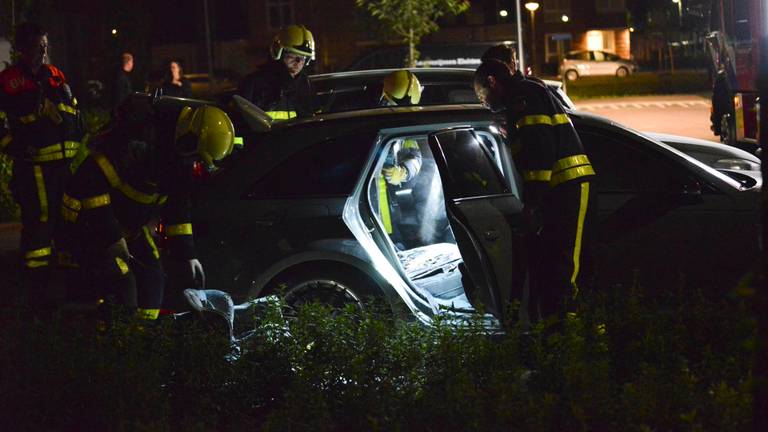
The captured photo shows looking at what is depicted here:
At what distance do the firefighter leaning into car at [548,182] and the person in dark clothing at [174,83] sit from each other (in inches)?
342

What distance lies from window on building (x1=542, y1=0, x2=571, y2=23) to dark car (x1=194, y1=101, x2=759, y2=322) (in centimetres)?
5716

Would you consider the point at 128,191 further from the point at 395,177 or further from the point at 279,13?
the point at 279,13

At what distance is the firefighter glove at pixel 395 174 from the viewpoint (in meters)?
7.90

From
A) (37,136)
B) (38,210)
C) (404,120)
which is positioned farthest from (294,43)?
(404,120)

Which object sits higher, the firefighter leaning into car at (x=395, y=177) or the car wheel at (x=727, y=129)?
the firefighter leaning into car at (x=395, y=177)

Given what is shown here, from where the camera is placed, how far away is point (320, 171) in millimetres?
6617

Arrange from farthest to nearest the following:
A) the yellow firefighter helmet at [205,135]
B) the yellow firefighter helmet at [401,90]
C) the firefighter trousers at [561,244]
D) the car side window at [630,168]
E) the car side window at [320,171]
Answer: the yellow firefighter helmet at [401,90]
the car side window at [630,168]
the car side window at [320,171]
the firefighter trousers at [561,244]
the yellow firefighter helmet at [205,135]

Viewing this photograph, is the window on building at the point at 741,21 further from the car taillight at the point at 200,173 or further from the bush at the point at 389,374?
the bush at the point at 389,374

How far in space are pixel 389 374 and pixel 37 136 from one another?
4.00m

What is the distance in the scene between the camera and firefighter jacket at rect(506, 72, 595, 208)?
6.00 m

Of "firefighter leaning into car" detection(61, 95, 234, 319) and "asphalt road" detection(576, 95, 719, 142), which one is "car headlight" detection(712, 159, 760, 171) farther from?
"asphalt road" detection(576, 95, 719, 142)

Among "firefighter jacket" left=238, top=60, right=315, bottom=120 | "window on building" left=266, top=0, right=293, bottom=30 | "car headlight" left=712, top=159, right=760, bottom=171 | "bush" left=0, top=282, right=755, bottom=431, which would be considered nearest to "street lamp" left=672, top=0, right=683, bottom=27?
"car headlight" left=712, top=159, right=760, bottom=171

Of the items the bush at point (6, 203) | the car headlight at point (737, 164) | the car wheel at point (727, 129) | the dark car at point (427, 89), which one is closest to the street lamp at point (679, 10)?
the car wheel at point (727, 129)

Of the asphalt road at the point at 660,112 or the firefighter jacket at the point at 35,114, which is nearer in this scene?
the firefighter jacket at the point at 35,114
